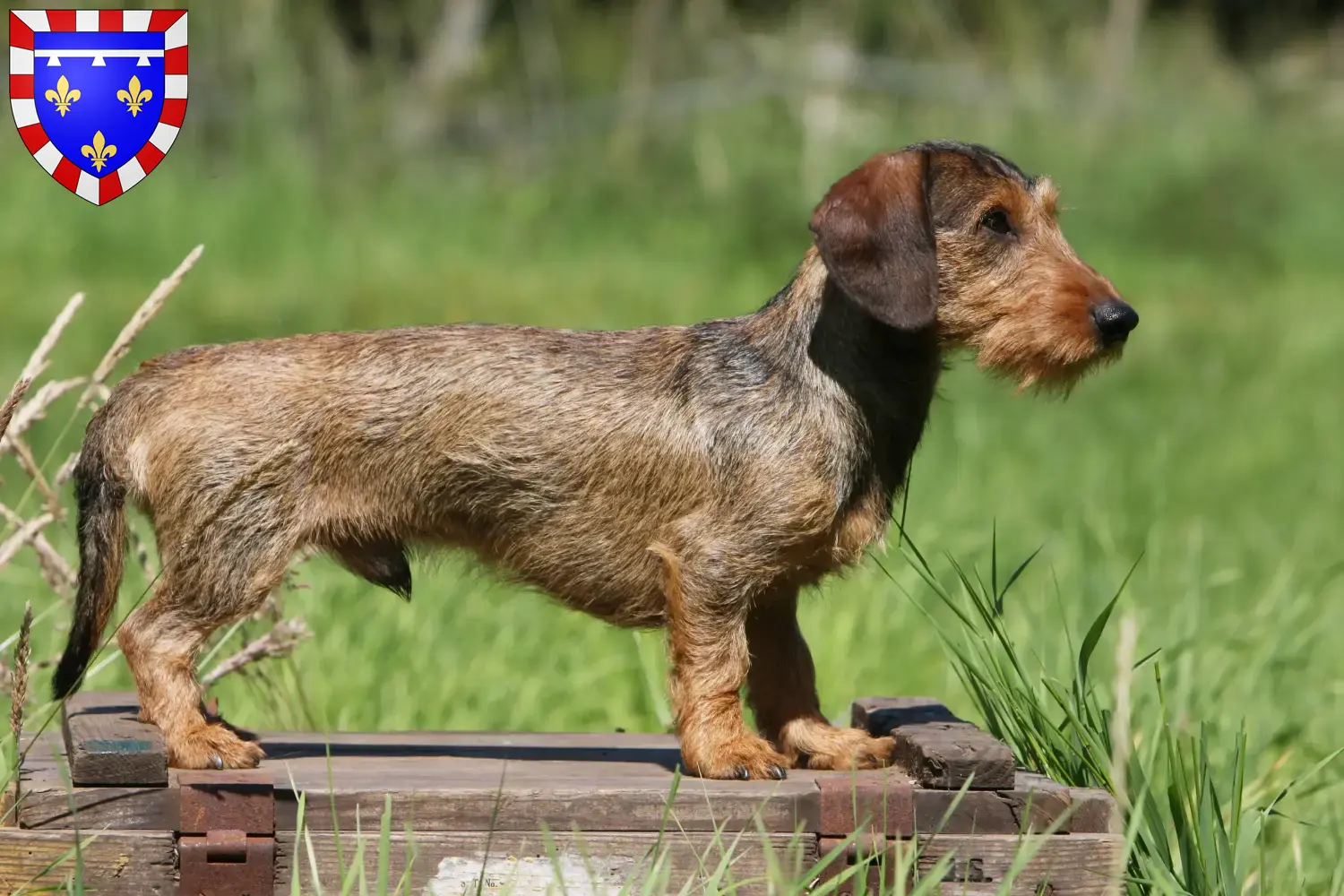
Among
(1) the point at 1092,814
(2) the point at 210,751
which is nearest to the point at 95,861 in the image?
(2) the point at 210,751

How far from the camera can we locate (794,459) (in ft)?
13.5

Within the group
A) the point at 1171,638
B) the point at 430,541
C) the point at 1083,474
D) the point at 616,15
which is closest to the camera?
the point at 430,541

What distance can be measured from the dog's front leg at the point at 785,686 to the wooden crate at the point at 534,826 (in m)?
0.40

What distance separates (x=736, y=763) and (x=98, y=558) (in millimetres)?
1584

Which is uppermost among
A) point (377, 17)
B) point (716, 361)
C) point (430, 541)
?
point (377, 17)

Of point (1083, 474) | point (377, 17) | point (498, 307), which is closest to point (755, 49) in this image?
point (377, 17)

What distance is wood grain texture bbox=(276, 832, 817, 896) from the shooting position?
12.4ft

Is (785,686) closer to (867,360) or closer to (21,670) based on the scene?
(867,360)

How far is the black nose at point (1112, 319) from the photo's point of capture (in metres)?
4.02

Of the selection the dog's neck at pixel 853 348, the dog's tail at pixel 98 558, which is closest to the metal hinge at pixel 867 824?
the dog's neck at pixel 853 348

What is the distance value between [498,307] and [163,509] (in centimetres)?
681

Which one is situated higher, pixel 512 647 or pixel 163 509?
pixel 163 509

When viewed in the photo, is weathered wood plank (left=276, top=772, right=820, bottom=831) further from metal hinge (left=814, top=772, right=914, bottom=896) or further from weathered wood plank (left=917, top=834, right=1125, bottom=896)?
weathered wood plank (left=917, top=834, right=1125, bottom=896)

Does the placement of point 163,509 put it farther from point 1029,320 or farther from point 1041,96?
point 1041,96
